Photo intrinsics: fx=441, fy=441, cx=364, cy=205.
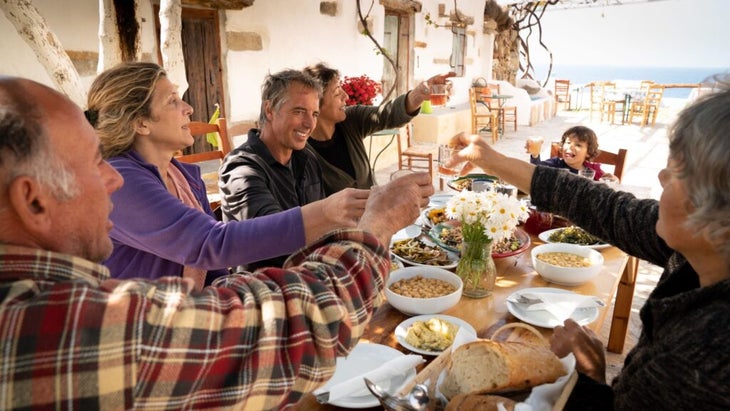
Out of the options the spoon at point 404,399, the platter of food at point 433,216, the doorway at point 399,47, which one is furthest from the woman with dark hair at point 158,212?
the doorway at point 399,47

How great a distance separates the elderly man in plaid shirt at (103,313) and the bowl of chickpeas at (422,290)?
671 millimetres

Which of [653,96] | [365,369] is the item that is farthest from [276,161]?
[653,96]

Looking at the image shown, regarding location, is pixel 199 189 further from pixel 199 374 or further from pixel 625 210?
pixel 625 210

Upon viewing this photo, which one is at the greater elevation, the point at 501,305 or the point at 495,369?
the point at 495,369

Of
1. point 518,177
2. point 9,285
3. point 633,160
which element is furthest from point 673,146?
point 633,160

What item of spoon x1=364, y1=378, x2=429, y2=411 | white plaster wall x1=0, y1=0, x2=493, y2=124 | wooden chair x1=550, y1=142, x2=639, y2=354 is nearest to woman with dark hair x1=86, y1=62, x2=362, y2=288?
spoon x1=364, y1=378, x2=429, y2=411

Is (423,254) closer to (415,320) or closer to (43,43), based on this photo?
(415,320)

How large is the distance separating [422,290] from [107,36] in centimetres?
294

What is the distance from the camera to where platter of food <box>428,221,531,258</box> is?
1.93 meters

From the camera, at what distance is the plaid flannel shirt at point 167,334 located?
55cm

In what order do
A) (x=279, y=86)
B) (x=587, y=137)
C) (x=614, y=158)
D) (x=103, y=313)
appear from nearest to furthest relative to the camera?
(x=103, y=313) < (x=279, y=86) < (x=587, y=137) < (x=614, y=158)

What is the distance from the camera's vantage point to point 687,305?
2.96 ft

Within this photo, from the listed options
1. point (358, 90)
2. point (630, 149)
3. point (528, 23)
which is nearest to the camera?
point (358, 90)

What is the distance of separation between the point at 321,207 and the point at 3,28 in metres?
2.99
